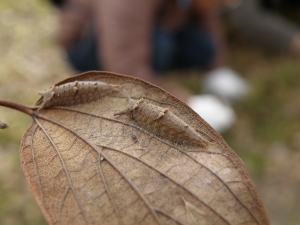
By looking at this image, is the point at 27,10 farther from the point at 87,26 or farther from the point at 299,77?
the point at 299,77

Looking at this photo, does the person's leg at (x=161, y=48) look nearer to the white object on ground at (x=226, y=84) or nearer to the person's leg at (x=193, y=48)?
the person's leg at (x=193, y=48)

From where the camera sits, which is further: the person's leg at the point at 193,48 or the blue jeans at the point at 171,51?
the person's leg at the point at 193,48

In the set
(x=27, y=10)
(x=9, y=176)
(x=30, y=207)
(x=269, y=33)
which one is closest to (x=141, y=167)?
(x=30, y=207)

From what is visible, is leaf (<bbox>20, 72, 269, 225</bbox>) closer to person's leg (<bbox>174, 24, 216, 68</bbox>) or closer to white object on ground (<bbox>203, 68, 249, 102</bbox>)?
white object on ground (<bbox>203, 68, 249, 102</bbox>)

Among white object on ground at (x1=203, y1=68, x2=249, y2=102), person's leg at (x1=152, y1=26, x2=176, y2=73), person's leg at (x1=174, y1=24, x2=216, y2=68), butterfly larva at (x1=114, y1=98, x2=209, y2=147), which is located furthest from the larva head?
person's leg at (x1=174, y1=24, x2=216, y2=68)

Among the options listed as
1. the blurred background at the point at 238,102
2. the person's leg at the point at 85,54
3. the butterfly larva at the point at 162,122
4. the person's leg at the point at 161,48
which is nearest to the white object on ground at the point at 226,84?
the blurred background at the point at 238,102
